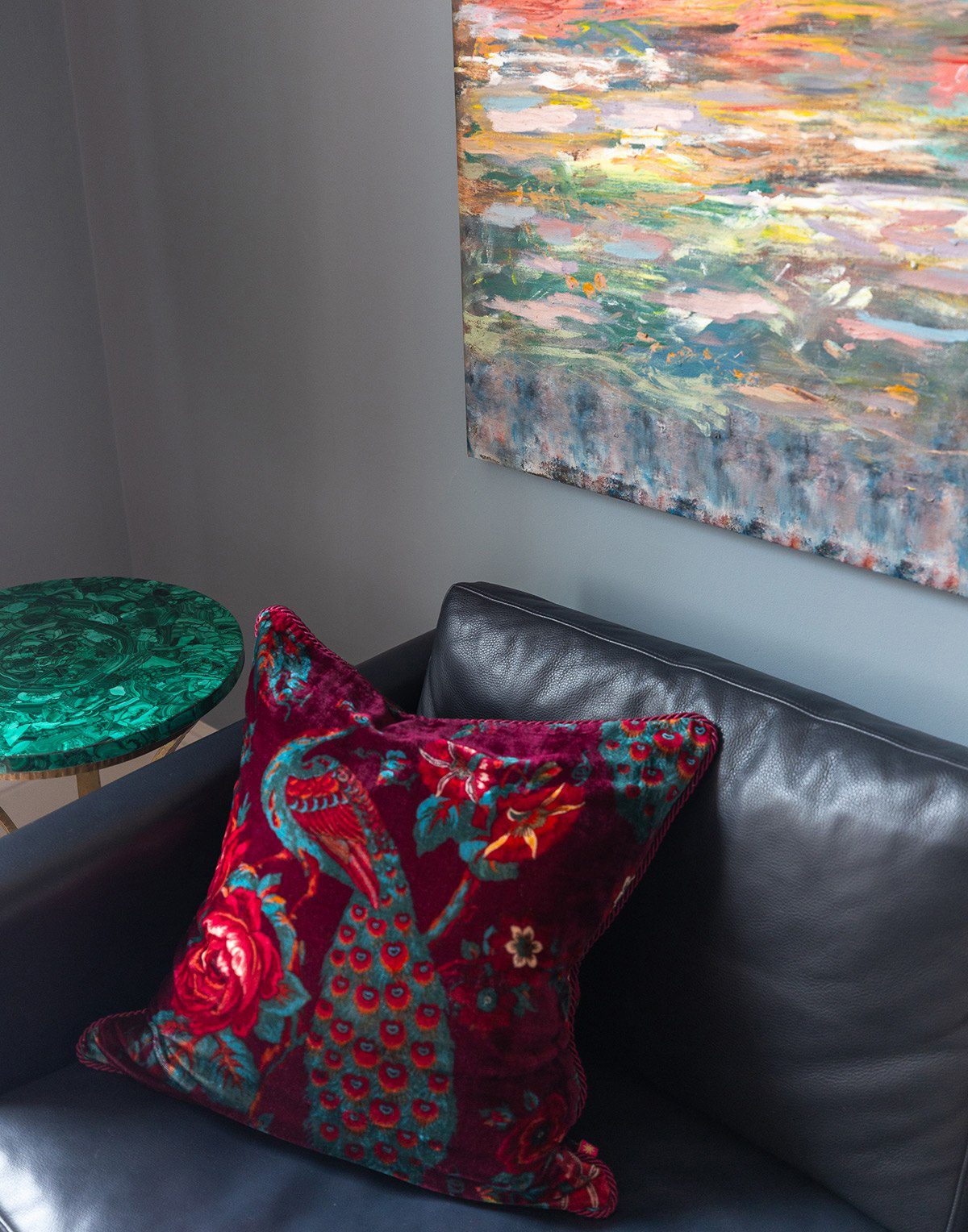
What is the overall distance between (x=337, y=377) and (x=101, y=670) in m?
0.59

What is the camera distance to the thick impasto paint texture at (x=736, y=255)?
1.06m

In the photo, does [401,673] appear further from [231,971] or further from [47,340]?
[47,340]

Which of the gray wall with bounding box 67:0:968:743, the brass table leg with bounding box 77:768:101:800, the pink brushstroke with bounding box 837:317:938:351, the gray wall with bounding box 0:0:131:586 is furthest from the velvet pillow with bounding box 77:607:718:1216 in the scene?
the gray wall with bounding box 0:0:131:586

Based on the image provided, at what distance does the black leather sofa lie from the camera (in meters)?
0.99

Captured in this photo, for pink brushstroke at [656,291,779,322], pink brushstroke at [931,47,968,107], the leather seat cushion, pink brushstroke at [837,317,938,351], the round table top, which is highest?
pink brushstroke at [931,47,968,107]

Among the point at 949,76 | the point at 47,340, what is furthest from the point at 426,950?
the point at 47,340

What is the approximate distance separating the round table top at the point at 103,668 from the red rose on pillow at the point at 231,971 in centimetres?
34

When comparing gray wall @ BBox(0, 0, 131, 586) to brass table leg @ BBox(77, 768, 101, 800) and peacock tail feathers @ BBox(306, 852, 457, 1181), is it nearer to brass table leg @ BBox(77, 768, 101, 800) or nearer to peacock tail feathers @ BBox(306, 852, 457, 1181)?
brass table leg @ BBox(77, 768, 101, 800)

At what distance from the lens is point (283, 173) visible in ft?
5.53

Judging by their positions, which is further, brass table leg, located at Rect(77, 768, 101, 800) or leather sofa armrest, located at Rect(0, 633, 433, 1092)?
brass table leg, located at Rect(77, 768, 101, 800)

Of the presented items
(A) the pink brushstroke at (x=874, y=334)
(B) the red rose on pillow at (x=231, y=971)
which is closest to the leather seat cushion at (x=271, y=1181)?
(B) the red rose on pillow at (x=231, y=971)

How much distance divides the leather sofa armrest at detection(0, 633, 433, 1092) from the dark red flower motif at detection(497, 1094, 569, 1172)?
48 centimetres

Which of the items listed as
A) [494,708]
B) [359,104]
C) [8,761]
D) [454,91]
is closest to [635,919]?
[494,708]

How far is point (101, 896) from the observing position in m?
1.19
